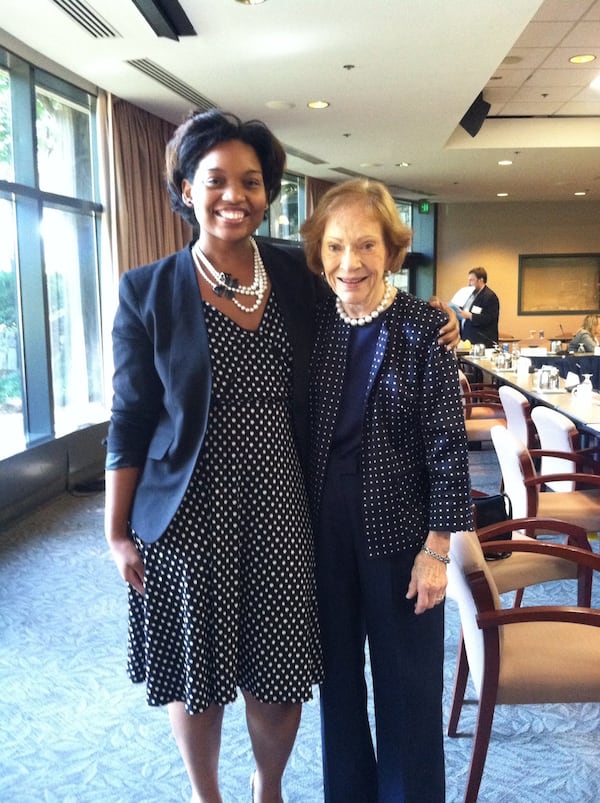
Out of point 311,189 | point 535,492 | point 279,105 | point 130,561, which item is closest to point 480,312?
point 311,189

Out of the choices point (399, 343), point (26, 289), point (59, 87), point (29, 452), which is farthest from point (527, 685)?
point (59, 87)

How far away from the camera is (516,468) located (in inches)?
113

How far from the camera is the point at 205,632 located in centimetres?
146

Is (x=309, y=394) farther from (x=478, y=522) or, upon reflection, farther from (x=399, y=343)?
(x=478, y=522)

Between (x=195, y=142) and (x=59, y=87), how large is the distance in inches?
175

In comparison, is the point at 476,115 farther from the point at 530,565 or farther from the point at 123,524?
the point at 123,524

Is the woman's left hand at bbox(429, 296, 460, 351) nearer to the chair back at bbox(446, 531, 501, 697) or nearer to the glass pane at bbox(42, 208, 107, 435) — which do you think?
the chair back at bbox(446, 531, 501, 697)

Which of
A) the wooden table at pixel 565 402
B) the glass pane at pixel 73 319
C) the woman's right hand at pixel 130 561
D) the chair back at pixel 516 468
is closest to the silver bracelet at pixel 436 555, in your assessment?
the woman's right hand at pixel 130 561

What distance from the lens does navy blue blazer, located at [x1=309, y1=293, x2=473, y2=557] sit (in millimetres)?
1380

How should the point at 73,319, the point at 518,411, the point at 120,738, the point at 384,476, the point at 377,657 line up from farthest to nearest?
the point at 73,319 → the point at 518,411 → the point at 120,738 → the point at 377,657 → the point at 384,476

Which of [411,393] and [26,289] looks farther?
[26,289]

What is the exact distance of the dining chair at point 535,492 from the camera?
2.83 m

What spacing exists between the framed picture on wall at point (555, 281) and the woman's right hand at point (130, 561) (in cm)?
1328

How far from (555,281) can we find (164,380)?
13.6 m
